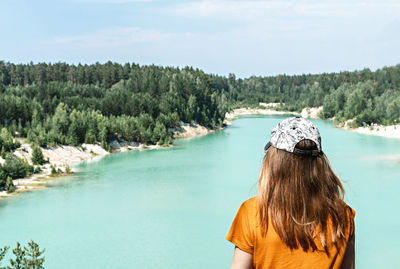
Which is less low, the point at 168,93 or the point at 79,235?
the point at 168,93

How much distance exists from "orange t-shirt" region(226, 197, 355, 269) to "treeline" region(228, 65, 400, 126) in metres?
78.0

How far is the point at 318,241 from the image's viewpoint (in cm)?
244

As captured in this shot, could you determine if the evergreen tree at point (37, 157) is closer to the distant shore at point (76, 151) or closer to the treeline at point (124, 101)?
the distant shore at point (76, 151)

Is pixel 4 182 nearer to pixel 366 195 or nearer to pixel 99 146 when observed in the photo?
pixel 99 146

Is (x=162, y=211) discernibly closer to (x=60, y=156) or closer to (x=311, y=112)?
(x=60, y=156)

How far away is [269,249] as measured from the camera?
2422 mm

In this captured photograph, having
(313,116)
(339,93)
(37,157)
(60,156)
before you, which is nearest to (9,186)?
(37,157)

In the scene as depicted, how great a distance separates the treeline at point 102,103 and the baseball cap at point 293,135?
43052 millimetres

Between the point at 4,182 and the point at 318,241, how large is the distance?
3280 cm

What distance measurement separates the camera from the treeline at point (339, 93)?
8023 centimetres

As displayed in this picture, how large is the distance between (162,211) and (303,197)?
25276 mm

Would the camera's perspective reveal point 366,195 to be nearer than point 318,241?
No

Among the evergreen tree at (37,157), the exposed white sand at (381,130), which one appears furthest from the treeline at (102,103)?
the exposed white sand at (381,130)

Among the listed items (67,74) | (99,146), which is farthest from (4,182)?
(67,74)
